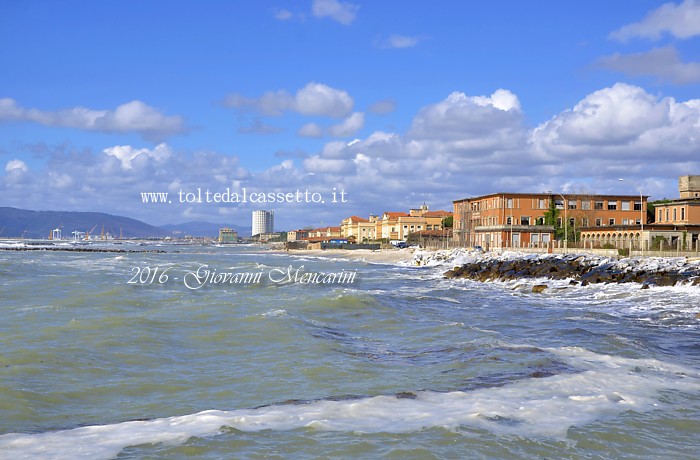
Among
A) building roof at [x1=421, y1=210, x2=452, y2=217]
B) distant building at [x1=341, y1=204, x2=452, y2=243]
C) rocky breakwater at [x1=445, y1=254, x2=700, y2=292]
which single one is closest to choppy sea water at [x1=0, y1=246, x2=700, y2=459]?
rocky breakwater at [x1=445, y1=254, x2=700, y2=292]

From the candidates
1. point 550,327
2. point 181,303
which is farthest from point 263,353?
point 181,303

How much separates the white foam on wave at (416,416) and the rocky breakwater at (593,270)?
22.3 metres

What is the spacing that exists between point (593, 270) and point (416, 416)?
34.0 meters

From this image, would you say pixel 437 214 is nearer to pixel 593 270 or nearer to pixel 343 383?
pixel 593 270

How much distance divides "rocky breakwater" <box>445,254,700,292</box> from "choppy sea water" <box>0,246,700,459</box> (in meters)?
11.1

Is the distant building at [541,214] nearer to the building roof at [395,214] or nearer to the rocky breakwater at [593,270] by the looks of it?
the rocky breakwater at [593,270]

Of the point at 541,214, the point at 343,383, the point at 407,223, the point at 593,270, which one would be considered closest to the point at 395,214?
the point at 407,223

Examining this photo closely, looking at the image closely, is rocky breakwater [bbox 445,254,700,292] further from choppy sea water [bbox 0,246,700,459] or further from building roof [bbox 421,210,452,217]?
building roof [bbox 421,210,452,217]

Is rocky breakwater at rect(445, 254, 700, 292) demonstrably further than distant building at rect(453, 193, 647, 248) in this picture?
No

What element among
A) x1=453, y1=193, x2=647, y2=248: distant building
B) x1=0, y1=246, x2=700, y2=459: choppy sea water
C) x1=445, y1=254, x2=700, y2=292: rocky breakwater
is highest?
x1=453, y1=193, x2=647, y2=248: distant building

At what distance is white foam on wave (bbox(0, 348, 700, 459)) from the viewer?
7691 mm

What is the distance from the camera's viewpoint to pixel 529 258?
178 feet

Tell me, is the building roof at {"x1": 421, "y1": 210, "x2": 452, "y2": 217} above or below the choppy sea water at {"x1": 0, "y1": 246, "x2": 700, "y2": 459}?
above

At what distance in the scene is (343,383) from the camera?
10.8 metres
